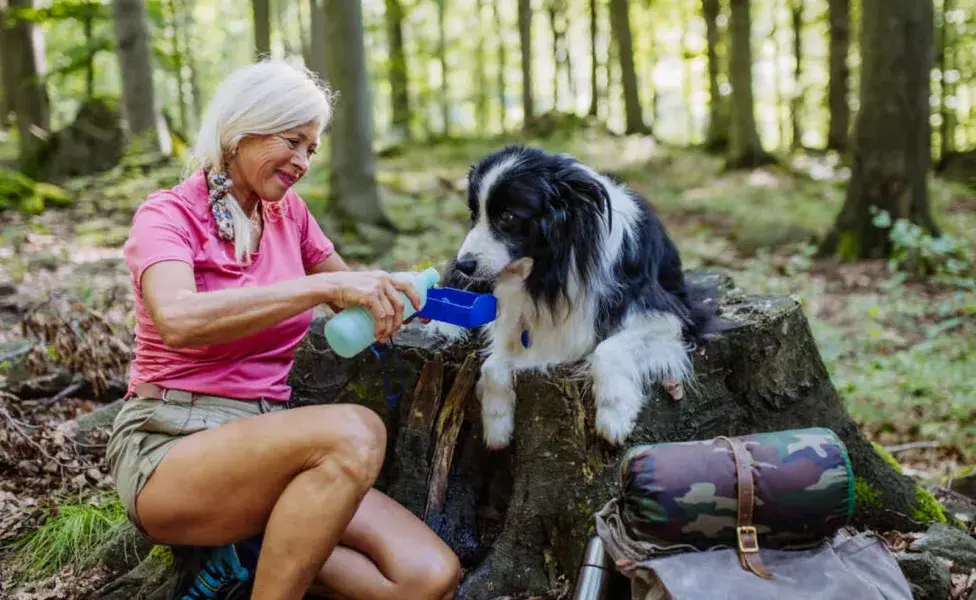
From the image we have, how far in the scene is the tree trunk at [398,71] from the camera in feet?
61.2

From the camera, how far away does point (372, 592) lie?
2609mm

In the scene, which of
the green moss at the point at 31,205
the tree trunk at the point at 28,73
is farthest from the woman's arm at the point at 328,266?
the tree trunk at the point at 28,73

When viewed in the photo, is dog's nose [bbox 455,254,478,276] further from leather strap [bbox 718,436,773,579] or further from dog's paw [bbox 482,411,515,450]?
leather strap [bbox 718,436,773,579]

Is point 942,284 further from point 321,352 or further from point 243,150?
point 243,150

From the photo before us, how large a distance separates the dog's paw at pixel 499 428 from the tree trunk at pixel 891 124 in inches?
267

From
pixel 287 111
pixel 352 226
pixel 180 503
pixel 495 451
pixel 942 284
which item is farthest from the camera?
pixel 352 226

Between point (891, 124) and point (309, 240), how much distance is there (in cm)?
764

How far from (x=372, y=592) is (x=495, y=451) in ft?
2.59

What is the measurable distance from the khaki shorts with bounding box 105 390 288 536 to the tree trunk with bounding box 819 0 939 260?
7.81m

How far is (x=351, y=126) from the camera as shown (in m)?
9.45

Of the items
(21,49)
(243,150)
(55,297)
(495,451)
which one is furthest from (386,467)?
(21,49)

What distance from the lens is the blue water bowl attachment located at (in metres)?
2.66

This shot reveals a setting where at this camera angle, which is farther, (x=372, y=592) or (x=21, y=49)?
(x=21, y=49)

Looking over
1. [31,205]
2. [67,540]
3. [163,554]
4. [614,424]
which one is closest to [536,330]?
[614,424]
